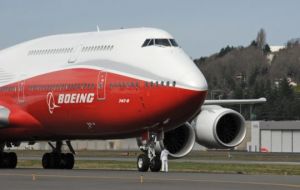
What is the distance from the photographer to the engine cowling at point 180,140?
33.8 m

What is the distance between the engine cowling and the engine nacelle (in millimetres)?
489

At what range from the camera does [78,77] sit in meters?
32.5

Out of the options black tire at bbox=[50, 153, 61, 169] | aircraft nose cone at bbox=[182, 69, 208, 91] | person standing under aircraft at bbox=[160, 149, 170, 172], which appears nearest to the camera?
aircraft nose cone at bbox=[182, 69, 208, 91]

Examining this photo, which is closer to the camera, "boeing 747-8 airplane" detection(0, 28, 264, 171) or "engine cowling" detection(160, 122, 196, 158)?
"boeing 747-8 airplane" detection(0, 28, 264, 171)

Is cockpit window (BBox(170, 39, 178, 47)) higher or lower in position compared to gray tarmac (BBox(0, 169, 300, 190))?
higher

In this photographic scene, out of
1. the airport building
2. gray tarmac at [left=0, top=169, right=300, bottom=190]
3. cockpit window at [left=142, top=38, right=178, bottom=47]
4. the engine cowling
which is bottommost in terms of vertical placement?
gray tarmac at [left=0, top=169, right=300, bottom=190]

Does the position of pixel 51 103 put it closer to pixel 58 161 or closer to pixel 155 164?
pixel 58 161

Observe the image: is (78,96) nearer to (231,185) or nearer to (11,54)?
(11,54)

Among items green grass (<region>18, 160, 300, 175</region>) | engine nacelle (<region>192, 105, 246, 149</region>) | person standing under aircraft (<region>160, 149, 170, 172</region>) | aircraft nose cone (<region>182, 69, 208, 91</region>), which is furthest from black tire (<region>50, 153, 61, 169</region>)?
aircraft nose cone (<region>182, 69, 208, 91</region>)

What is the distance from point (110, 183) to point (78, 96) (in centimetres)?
843

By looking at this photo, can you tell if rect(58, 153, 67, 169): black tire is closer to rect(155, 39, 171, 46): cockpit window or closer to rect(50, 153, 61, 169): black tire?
rect(50, 153, 61, 169): black tire

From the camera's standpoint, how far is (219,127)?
34.7 m

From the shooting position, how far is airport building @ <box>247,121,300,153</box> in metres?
102

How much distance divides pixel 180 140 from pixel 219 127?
181 cm
